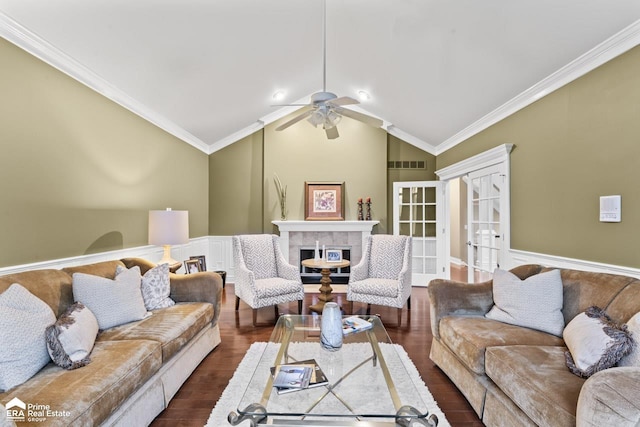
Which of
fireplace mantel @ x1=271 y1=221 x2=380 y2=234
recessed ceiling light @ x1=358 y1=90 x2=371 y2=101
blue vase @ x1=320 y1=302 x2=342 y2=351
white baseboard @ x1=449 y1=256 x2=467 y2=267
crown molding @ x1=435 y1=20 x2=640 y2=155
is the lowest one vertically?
white baseboard @ x1=449 y1=256 x2=467 y2=267

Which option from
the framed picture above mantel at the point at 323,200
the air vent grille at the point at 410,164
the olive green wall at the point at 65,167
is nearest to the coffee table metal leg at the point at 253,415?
the olive green wall at the point at 65,167

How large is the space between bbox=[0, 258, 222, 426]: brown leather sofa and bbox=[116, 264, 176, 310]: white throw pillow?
0.34ft

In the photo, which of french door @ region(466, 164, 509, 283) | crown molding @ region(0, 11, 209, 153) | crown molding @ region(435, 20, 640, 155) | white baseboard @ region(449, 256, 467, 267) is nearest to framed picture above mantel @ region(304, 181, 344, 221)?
french door @ region(466, 164, 509, 283)

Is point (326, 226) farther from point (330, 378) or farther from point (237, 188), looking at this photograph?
point (330, 378)

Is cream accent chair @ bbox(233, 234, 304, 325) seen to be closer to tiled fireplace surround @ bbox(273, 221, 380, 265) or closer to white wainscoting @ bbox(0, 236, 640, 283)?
white wainscoting @ bbox(0, 236, 640, 283)

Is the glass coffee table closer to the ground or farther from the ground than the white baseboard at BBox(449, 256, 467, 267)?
farther from the ground

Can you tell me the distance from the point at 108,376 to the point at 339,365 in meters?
1.21

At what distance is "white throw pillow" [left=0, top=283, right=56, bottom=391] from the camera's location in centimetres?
142

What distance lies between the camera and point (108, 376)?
1.56 metres

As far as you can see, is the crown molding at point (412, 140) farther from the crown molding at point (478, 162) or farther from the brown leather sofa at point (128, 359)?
the brown leather sofa at point (128, 359)

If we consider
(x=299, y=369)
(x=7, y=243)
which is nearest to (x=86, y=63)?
(x=7, y=243)

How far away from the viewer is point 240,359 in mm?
2766

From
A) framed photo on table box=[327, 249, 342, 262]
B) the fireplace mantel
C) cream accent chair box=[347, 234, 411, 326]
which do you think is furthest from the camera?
the fireplace mantel

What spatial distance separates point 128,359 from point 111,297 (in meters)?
0.67
